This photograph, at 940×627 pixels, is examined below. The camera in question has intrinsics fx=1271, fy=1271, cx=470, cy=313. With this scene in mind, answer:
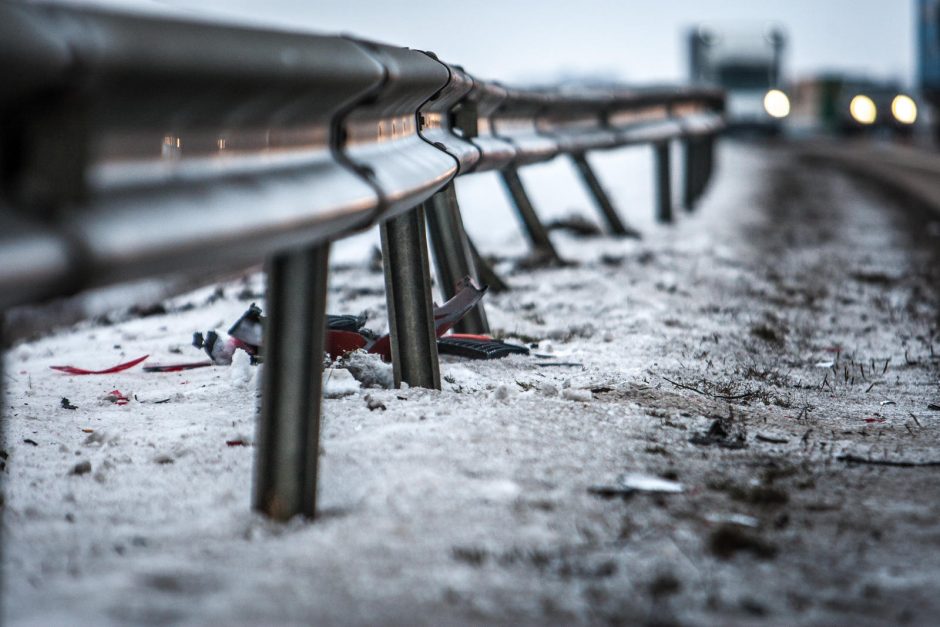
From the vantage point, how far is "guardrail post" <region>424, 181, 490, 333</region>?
17.2 ft

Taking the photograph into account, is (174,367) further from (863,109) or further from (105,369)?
(863,109)

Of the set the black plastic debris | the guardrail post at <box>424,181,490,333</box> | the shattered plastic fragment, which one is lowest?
the shattered plastic fragment

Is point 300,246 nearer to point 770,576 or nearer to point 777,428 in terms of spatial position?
point 770,576

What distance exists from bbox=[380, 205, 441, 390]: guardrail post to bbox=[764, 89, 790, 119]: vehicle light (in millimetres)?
35436

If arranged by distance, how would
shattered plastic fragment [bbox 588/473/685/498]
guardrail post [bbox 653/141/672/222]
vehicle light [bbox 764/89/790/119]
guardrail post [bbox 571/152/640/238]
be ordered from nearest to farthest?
shattered plastic fragment [bbox 588/473/685/498]
guardrail post [bbox 571/152/640/238]
guardrail post [bbox 653/141/672/222]
vehicle light [bbox 764/89/790/119]

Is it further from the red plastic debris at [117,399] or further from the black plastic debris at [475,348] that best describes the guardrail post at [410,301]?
the red plastic debris at [117,399]

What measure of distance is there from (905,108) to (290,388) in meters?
29.4

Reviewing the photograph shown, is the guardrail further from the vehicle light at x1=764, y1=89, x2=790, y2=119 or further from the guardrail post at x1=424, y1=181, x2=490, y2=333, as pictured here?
the vehicle light at x1=764, y1=89, x2=790, y2=119

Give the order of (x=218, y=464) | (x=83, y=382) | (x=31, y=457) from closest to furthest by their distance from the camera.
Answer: (x=218, y=464), (x=31, y=457), (x=83, y=382)

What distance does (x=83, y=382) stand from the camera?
4.82m

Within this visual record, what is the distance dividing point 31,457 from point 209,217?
5.25ft

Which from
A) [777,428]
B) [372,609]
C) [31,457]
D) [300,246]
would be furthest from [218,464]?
[777,428]

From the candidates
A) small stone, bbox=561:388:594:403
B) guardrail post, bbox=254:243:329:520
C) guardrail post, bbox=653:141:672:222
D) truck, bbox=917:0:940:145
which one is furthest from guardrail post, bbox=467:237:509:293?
truck, bbox=917:0:940:145

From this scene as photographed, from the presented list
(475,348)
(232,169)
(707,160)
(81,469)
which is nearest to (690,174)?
(707,160)
